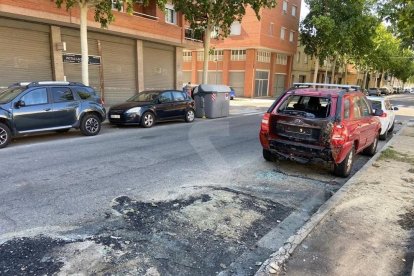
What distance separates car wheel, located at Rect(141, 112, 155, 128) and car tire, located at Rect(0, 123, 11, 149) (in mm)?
4864

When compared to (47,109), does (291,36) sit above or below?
above

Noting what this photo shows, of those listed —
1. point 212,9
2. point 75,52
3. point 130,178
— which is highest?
point 212,9

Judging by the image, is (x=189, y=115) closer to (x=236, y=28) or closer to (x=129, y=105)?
(x=129, y=105)

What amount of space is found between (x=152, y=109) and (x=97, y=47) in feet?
26.0

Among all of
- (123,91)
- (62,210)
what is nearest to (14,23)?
(123,91)

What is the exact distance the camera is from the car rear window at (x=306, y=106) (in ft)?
21.4

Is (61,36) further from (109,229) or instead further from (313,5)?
(313,5)

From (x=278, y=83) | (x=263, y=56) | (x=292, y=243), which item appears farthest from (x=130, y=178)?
(x=278, y=83)

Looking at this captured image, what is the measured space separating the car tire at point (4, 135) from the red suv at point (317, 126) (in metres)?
6.76

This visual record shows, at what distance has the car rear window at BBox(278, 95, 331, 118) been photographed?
21.4 feet

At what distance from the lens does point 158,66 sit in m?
23.4

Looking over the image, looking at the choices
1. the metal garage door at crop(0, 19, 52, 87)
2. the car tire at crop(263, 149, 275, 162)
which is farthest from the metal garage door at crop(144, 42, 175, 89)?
the car tire at crop(263, 149, 275, 162)

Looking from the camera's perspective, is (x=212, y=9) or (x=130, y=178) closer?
(x=130, y=178)

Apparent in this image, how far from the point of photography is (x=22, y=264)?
3.23 meters
